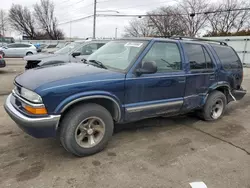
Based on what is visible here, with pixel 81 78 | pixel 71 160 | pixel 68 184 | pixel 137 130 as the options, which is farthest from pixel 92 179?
pixel 137 130

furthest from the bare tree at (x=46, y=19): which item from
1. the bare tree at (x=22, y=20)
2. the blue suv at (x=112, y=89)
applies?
the blue suv at (x=112, y=89)

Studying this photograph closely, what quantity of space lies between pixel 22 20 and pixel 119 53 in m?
69.2

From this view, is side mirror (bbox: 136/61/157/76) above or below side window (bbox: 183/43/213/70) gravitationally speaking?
below

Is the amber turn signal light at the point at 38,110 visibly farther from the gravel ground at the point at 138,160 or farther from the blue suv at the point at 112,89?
the gravel ground at the point at 138,160

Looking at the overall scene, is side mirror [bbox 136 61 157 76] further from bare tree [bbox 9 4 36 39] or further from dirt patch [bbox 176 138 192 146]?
bare tree [bbox 9 4 36 39]

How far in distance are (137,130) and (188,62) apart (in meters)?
1.65

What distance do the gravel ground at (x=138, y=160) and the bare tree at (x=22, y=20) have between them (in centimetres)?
6728

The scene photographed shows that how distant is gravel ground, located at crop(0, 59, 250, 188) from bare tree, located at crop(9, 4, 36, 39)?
67.3 m

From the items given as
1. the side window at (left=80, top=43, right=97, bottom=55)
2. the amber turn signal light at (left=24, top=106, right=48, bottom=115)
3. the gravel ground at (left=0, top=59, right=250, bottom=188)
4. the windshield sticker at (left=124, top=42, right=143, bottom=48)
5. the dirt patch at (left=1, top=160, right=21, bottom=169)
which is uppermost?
the windshield sticker at (left=124, top=42, right=143, bottom=48)

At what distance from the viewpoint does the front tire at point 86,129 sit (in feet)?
9.71

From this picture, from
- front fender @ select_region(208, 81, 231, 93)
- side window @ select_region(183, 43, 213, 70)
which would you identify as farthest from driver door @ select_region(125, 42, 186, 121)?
front fender @ select_region(208, 81, 231, 93)

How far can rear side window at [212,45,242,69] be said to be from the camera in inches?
189

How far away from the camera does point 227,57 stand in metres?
4.98

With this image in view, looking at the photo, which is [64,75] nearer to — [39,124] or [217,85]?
[39,124]
